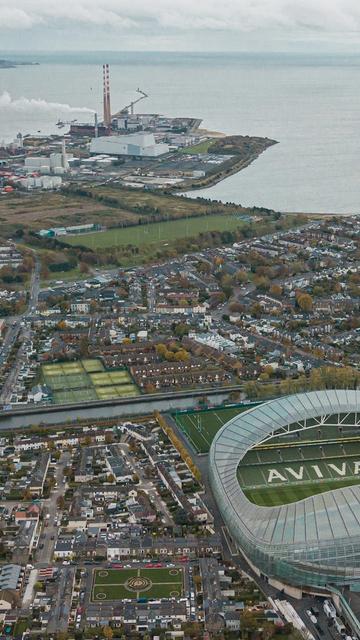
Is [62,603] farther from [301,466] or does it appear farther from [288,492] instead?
[301,466]

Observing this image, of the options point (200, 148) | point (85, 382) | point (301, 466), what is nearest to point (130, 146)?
point (200, 148)

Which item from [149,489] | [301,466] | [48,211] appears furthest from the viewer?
[48,211]

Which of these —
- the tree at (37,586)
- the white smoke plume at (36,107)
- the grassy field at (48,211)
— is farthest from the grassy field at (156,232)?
the white smoke plume at (36,107)

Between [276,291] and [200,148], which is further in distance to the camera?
[200,148]

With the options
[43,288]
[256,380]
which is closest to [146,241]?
[43,288]

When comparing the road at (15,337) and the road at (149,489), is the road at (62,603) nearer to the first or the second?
the road at (149,489)

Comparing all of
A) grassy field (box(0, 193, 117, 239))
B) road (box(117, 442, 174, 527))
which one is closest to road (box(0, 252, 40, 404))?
road (box(117, 442, 174, 527))

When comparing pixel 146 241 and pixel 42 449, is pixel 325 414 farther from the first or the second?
pixel 146 241
